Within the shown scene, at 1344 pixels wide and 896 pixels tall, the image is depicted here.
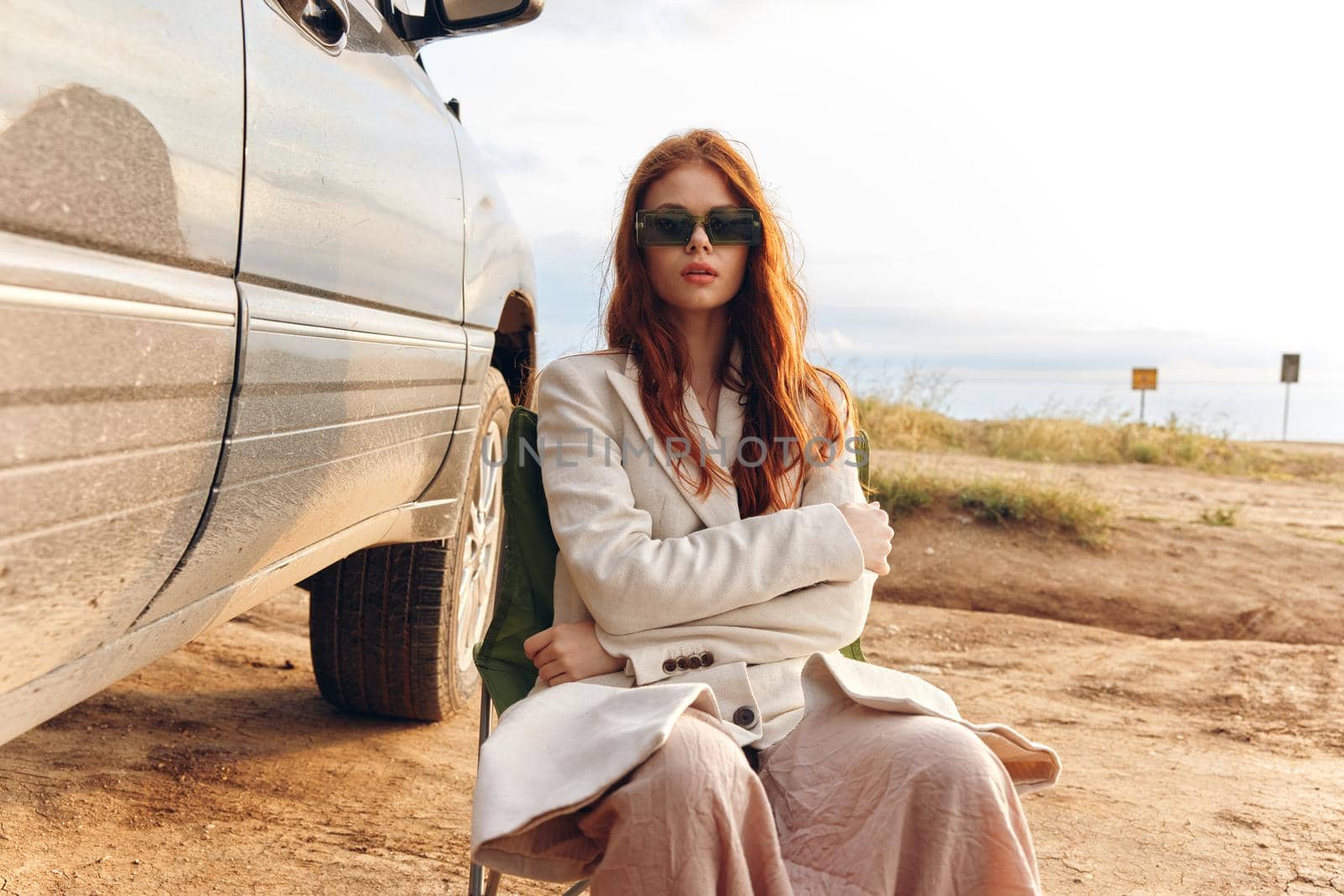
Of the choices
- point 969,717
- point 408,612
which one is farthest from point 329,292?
point 969,717

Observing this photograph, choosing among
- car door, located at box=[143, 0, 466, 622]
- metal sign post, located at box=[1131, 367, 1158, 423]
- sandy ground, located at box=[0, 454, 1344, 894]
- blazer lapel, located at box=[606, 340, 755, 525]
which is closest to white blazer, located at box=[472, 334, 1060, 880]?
blazer lapel, located at box=[606, 340, 755, 525]

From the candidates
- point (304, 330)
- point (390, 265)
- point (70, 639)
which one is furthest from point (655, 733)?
point (390, 265)

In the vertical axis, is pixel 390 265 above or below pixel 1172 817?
above

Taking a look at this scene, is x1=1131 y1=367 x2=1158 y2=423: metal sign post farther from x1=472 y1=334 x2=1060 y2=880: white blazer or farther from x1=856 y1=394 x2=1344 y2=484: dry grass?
x1=472 y1=334 x2=1060 y2=880: white blazer

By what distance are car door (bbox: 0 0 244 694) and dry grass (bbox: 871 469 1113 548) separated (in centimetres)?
580

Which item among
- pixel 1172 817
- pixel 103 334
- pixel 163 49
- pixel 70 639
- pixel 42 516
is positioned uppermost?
pixel 163 49

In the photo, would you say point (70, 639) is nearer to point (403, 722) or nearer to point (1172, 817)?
point (403, 722)

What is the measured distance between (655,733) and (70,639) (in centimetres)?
74

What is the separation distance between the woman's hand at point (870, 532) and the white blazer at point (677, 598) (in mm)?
49

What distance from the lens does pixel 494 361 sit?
3869mm

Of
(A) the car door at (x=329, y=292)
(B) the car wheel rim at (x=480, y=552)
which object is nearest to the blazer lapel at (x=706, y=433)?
(A) the car door at (x=329, y=292)

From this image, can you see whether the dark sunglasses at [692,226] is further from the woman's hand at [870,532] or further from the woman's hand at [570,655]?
the woman's hand at [570,655]

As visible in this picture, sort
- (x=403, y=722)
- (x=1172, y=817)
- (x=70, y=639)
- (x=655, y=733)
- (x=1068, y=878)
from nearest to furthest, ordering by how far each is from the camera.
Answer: (x=70, y=639) < (x=655, y=733) < (x=1068, y=878) < (x=1172, y=817) < (x=403, y=722)

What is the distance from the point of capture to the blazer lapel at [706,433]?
2105 mm
